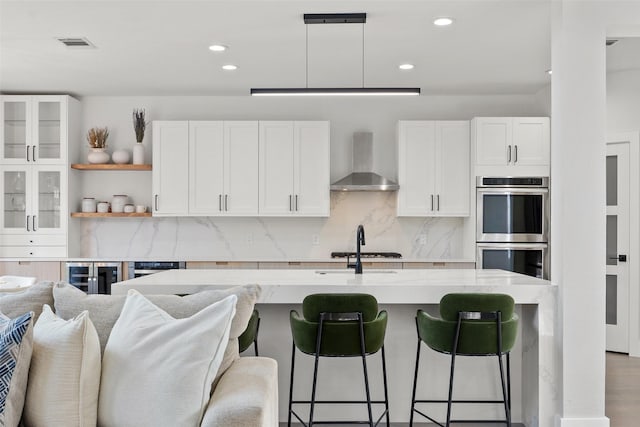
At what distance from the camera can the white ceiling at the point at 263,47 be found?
3676mm

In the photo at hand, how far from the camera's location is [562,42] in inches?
126

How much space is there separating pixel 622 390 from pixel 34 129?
19.9 feet

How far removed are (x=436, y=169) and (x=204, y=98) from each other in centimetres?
273

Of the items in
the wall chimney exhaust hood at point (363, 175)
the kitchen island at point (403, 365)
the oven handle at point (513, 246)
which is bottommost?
the kitchen island at point (403, 365)

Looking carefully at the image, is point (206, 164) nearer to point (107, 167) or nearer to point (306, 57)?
point (107, 167)

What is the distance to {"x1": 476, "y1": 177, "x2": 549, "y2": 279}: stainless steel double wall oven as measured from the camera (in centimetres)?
567

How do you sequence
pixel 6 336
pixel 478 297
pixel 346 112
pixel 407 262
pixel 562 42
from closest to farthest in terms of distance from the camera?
pixel 6 336 < pixel 478 297 < pixel 562 42 < pixel 407 262 < pixel 346 112

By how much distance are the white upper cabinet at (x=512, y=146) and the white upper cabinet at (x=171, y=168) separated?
3.10 m

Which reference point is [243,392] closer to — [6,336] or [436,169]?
[6,336]

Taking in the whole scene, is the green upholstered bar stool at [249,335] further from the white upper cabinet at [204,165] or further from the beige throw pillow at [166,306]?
the white upper cabinet at [204,165]

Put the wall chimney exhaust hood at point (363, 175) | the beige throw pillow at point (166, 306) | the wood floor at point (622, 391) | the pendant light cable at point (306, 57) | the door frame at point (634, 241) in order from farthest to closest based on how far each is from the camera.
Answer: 1. the wall chimney exhaust hood at point (363, 175)
2. the door frame at point (634, 241)
3. the pendant light cable at point (306, 57)
4. the wood floor at point (622, 391)
5. the beige throw pillow at point (166, 306)

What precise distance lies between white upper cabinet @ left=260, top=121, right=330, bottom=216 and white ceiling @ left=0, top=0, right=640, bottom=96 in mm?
503

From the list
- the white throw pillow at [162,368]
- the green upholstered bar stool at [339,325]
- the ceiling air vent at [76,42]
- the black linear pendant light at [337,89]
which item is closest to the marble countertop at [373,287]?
the green upholstered bar stool at [339,325]

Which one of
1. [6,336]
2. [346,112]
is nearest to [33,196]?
[346,112]
